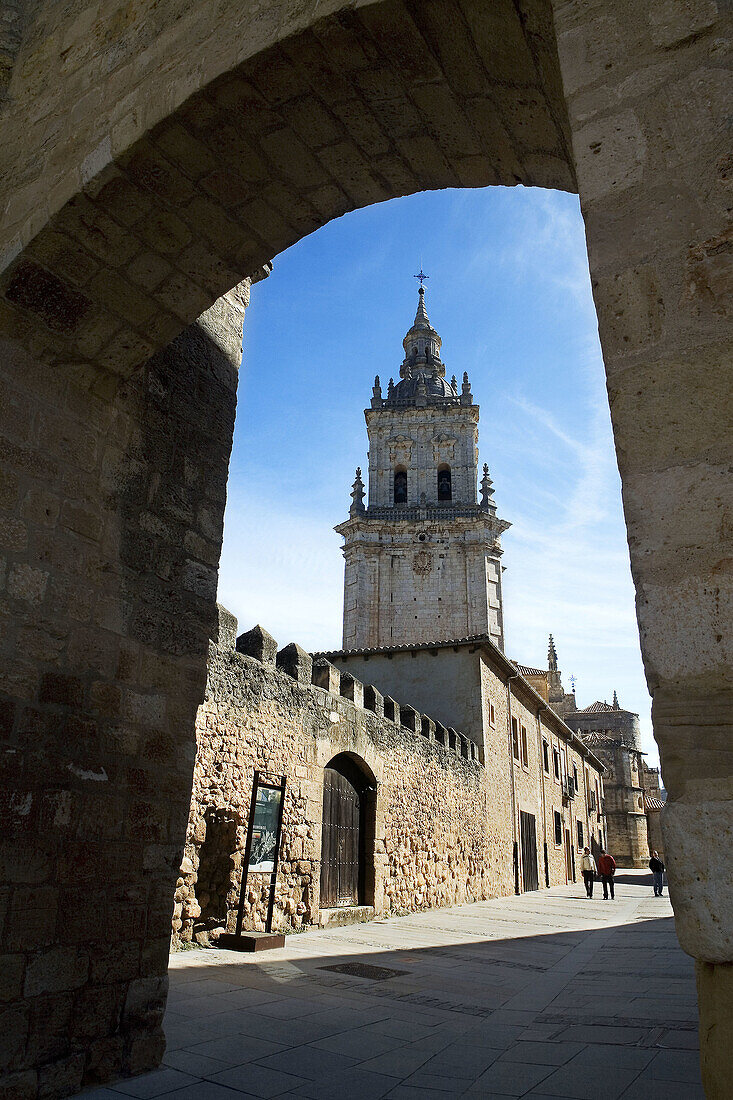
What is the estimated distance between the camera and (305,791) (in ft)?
28.4

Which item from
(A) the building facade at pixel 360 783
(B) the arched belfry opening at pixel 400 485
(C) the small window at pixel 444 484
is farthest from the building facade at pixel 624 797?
(A) the building facade at pixel 360 783

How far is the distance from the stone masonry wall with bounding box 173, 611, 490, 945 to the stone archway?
3.60 meters

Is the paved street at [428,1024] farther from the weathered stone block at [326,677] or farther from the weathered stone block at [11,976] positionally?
the weathered stone block at [326,677]

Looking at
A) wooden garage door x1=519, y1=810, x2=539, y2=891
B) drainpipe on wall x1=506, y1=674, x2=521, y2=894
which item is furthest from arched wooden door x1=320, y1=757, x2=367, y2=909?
wooden garage door x1=519, y1=810, x2=539, y2=891

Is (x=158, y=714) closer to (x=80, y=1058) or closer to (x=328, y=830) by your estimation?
(x=80, y=1058)

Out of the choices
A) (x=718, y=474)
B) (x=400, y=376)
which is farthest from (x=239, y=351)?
(x=400, y=376)

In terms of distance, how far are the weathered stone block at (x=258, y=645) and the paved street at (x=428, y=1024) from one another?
9.63 feet

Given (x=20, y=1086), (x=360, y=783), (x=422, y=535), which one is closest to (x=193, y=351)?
(x=20, y=1086)

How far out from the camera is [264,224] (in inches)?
119

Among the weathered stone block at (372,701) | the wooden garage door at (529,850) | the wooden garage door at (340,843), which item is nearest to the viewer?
the wooden garage door at (340,843)

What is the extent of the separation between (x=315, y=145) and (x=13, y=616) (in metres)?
2.18

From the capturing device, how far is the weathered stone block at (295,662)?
8.79 metres

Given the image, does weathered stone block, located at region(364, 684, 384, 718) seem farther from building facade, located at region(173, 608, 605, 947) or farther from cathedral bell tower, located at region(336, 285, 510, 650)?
cathedral bell tower, located at region(336, 285, 510, 650)

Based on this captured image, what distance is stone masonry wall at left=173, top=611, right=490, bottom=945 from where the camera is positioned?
6918 millimetres
